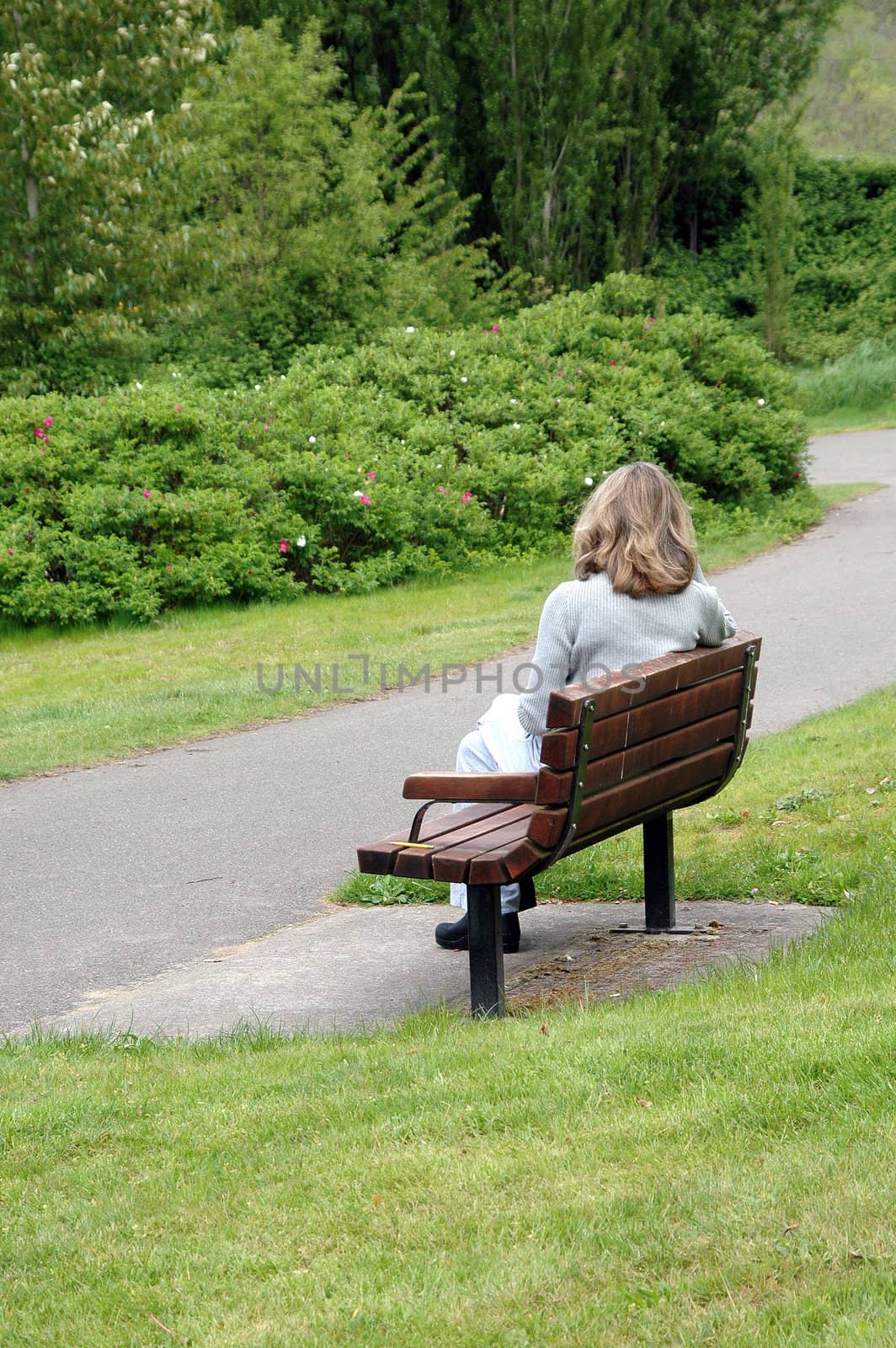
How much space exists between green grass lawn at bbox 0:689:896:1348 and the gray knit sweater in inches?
39.5

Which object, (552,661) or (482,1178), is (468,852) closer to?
(552,661)

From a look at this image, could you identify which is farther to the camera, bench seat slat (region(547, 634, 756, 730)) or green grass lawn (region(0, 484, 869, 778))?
green grass lawn (region(0, 484, 869, 778))

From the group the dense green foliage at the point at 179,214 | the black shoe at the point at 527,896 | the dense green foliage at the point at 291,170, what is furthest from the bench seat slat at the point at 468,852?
the dense green foliage at the point at 291,170

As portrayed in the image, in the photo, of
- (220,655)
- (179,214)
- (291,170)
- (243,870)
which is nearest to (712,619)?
(243,870)

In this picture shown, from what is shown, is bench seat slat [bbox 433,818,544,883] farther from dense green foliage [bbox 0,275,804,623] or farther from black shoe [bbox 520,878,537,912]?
dense green foliage [bbox 0,275,804,623]

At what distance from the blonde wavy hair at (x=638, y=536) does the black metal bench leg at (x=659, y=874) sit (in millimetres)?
909

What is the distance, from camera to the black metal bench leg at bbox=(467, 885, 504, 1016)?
428 centimetres

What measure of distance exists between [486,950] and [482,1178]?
4.21 feet

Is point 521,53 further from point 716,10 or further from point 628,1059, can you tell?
point 628,1059

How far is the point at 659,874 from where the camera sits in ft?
16.9

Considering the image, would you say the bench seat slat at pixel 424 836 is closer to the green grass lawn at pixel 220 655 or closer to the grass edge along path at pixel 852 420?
the green grass lawn at pixel 220 655

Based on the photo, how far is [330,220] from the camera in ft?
60.4

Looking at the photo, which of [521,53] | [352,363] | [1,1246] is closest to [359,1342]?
[1,1246]

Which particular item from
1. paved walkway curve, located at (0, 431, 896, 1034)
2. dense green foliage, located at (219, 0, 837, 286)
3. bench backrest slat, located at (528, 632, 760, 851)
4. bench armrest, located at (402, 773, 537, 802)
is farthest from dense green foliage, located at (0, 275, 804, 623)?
dense green foliage, located at (219, 0, 837, 286)
